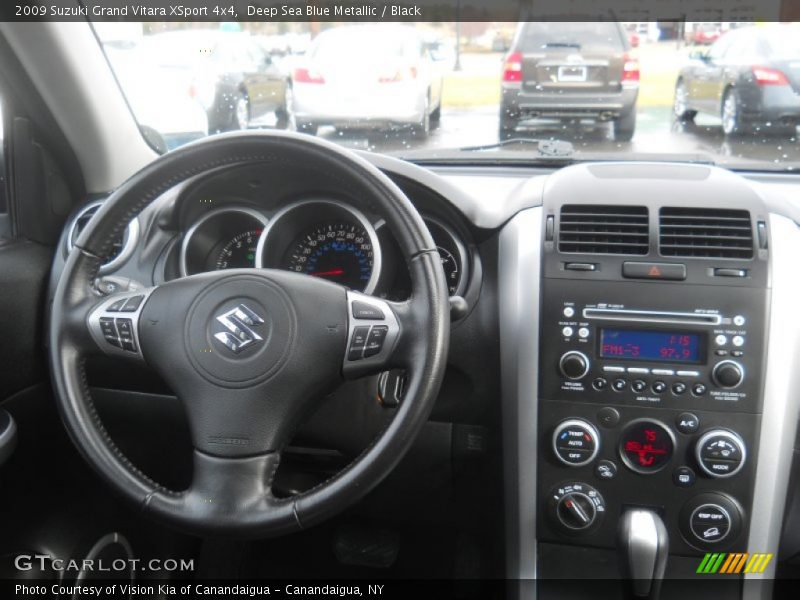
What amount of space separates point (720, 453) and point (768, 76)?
1.15 m

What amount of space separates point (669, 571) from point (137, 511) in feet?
3.83

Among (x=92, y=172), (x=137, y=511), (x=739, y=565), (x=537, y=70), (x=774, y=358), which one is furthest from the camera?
(x=537, y=70)

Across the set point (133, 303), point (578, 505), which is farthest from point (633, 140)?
point (133, 303)

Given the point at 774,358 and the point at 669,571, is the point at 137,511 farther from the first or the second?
the point at 774,358

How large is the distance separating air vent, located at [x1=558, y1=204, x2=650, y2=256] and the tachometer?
77 cm

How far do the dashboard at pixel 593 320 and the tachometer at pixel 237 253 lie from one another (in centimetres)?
5

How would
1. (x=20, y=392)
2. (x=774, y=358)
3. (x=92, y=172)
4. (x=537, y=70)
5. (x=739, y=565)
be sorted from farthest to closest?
(x=537, y=70)
(x=92, y=172)
(x=20, y=392)
(x=739, y=565)
(x=774, y=358)

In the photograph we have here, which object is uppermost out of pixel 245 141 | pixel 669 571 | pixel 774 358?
pixel 245 141

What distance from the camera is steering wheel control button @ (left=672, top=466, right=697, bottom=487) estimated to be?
1814 millimetres

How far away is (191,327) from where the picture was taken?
1.54 m

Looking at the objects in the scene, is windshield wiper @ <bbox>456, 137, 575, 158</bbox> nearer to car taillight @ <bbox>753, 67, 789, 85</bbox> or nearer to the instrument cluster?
the instrument cluster

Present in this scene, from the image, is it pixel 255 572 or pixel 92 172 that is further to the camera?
pixel 255 572

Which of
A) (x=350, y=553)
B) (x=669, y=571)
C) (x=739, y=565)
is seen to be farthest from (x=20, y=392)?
(x=739, y=565)

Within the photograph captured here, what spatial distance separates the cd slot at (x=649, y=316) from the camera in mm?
1742
